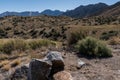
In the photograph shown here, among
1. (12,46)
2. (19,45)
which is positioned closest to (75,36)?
(19,45)

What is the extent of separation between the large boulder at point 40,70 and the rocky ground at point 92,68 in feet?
3.46

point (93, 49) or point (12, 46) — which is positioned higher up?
point (93, 49)

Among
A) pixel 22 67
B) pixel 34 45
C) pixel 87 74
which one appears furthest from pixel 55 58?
pixel 34 45

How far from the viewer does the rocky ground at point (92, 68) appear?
11094mm

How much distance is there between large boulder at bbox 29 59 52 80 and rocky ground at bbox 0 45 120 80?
1.06 meters

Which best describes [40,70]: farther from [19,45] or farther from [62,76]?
[19,45]

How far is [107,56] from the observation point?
1415 centimetres

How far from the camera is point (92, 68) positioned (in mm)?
12156

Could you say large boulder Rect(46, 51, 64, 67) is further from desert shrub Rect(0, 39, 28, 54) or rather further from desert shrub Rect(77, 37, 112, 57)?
desert shrub Rect(0, 39, 28, 54)

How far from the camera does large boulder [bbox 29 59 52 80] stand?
35.8ft

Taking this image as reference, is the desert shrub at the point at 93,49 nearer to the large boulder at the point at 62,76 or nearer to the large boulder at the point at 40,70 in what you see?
the large boulder at the point at 62,76

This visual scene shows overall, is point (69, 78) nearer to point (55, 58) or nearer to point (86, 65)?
point (55, 58)

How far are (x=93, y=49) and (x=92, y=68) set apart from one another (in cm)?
224

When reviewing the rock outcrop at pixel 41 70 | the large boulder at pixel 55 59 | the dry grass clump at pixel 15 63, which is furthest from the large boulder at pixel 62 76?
the dry grass clump at pixel 15 63
